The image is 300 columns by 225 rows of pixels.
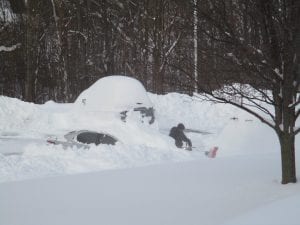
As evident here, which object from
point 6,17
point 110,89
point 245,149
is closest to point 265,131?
point 245,149

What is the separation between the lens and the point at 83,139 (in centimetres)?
1388

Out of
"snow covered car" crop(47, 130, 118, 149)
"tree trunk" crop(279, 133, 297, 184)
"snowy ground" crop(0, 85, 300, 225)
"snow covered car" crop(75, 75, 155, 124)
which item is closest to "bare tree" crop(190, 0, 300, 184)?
"tree trunk" crop(279, 133, 297, 184)

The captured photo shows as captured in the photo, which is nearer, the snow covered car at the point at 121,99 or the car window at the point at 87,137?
the car window at the point at 87,137

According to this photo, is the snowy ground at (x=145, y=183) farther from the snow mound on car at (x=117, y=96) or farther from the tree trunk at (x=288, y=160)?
the snow mound on car at (x=117, y=96)

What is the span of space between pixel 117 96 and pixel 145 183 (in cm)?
959

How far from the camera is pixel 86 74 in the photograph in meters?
33.0

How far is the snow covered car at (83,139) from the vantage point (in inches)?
540

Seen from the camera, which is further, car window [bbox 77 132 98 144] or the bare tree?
car window [bbox 77 132 98 144]

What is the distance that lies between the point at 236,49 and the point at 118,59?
93.3 feet

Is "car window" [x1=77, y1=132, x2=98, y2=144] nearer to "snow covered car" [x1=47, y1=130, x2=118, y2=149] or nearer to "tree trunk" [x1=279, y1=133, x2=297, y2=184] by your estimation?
"snow covered car" [x1=47, y1=130, x2=118, y2=149]

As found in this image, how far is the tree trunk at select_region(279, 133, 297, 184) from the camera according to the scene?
750 cm

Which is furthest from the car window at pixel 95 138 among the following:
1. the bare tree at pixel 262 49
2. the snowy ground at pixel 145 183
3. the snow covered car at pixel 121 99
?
the bare tree at pixel 262 49

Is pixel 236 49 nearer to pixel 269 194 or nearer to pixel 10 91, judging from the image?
pixel 269 194

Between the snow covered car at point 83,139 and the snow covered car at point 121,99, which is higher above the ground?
the snow covered car at point 121,99
